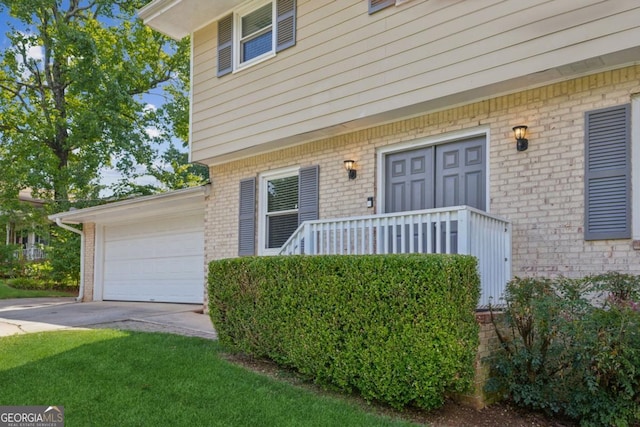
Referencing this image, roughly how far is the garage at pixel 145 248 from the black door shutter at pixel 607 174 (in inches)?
267

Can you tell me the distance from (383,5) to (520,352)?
15.0 feet

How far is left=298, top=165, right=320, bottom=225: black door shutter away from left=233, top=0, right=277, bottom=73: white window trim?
1963 mm

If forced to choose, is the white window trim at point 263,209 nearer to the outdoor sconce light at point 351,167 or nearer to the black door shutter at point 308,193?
the black door shutter at point 308,193

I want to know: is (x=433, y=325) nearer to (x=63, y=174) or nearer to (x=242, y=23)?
(x=242, y=23)

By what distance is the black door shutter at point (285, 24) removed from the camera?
7664mm

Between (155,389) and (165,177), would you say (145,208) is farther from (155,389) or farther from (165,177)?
(165,177)

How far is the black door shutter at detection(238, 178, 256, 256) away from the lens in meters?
8.66

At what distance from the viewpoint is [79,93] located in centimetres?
1886

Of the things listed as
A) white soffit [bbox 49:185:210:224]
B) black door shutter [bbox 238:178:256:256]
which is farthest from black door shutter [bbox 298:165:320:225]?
white soffit [bbox 49:185:210:224]

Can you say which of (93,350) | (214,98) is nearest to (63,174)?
(214,98)

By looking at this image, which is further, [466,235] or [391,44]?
[391,44]

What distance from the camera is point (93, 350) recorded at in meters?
5.77

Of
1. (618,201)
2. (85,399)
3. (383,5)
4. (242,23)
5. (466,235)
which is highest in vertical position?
(242,23)

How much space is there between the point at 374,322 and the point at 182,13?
23.6ft
